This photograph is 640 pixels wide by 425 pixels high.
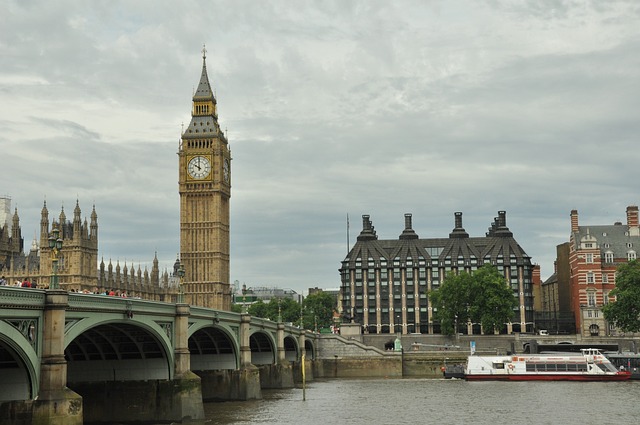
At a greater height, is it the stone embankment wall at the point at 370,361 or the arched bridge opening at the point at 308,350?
the arched bridge opening at the point at 308,350

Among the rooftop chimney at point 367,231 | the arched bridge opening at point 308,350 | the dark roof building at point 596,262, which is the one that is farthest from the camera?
the rooftop chimney at point 367,231

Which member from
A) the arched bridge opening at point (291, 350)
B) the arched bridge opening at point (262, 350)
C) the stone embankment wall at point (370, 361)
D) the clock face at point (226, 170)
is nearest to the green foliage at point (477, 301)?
the stone embankment wall at point (370, 361)

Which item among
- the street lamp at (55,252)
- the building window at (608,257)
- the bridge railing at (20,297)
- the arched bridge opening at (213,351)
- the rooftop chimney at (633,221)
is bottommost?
the arched bridge opening at (213,351)

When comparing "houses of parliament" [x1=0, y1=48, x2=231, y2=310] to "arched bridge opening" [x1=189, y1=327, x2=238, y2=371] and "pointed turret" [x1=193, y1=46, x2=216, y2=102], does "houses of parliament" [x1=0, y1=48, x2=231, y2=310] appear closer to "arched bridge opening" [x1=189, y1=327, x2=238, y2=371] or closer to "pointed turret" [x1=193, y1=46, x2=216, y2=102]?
"pointed turret" [x1=193, y1=46, x2=216, y2=102]

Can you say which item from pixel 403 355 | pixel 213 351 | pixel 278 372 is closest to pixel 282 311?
pixel 403 355

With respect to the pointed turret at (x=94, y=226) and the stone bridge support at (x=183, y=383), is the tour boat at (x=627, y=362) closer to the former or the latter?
the stone bridge support at (x=183, y=383)

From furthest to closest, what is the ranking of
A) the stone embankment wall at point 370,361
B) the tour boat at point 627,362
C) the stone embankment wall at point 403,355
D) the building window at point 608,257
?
the building window at point 608,257 < the stone embankment wall at point 403,355 < the stone embankment wall at point 370,361 < the tour boat at point 627,362

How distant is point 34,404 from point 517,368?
66232 mm

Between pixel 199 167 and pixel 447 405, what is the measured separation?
313 ft

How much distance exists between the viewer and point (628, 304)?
11188 centimetres

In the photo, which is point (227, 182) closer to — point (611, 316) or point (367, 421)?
point (611, 316)

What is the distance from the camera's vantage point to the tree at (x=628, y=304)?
112m

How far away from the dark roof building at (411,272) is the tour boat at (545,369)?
6723 cm

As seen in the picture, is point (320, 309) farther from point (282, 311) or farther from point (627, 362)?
point (627, 362)
